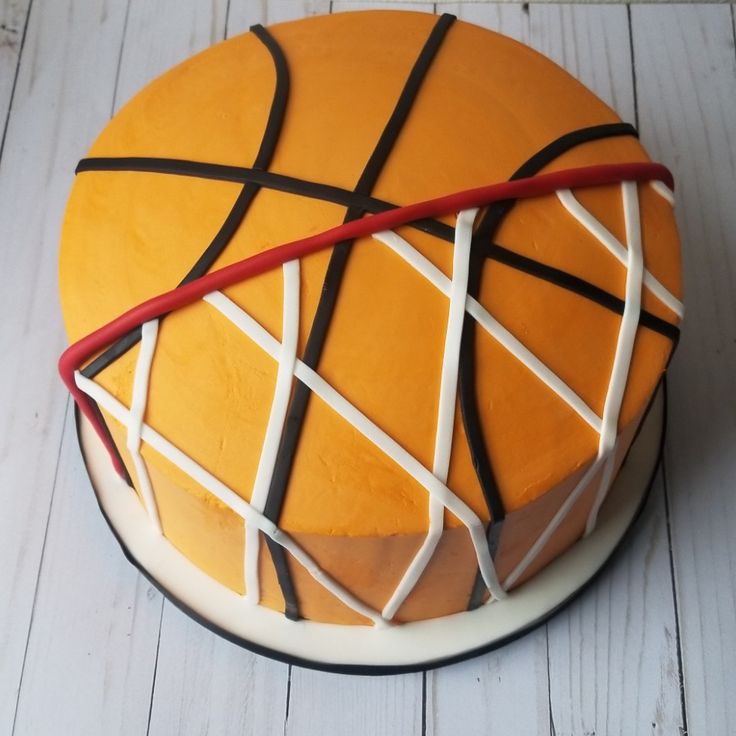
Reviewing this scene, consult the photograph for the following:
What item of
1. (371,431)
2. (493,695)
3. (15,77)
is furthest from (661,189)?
(15,77)

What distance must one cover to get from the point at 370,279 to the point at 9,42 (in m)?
1.26

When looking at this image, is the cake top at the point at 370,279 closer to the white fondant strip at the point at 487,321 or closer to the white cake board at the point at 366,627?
the white fondant strip at the point at 487,321

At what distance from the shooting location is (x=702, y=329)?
1.55 meters

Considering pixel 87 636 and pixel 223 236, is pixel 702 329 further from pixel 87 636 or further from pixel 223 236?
pixel 87 636

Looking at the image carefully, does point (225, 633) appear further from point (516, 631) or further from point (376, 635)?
point (516, 631)

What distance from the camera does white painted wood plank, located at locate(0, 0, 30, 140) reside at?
180cm

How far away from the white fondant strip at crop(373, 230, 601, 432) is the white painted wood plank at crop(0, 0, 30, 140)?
1.12 m

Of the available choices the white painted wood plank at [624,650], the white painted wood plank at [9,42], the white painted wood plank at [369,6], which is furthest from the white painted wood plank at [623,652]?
the white painted wood plank at [9,42]

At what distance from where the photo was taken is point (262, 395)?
976 mm

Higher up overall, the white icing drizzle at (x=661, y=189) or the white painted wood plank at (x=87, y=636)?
the white icing drizzle at (x=661, y=189)

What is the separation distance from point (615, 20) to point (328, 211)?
110cm

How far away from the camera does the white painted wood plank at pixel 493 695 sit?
1.29 meters

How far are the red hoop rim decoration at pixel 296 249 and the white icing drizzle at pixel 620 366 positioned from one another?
0.25 feet

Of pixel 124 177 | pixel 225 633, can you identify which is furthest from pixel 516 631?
pixel 124 177
